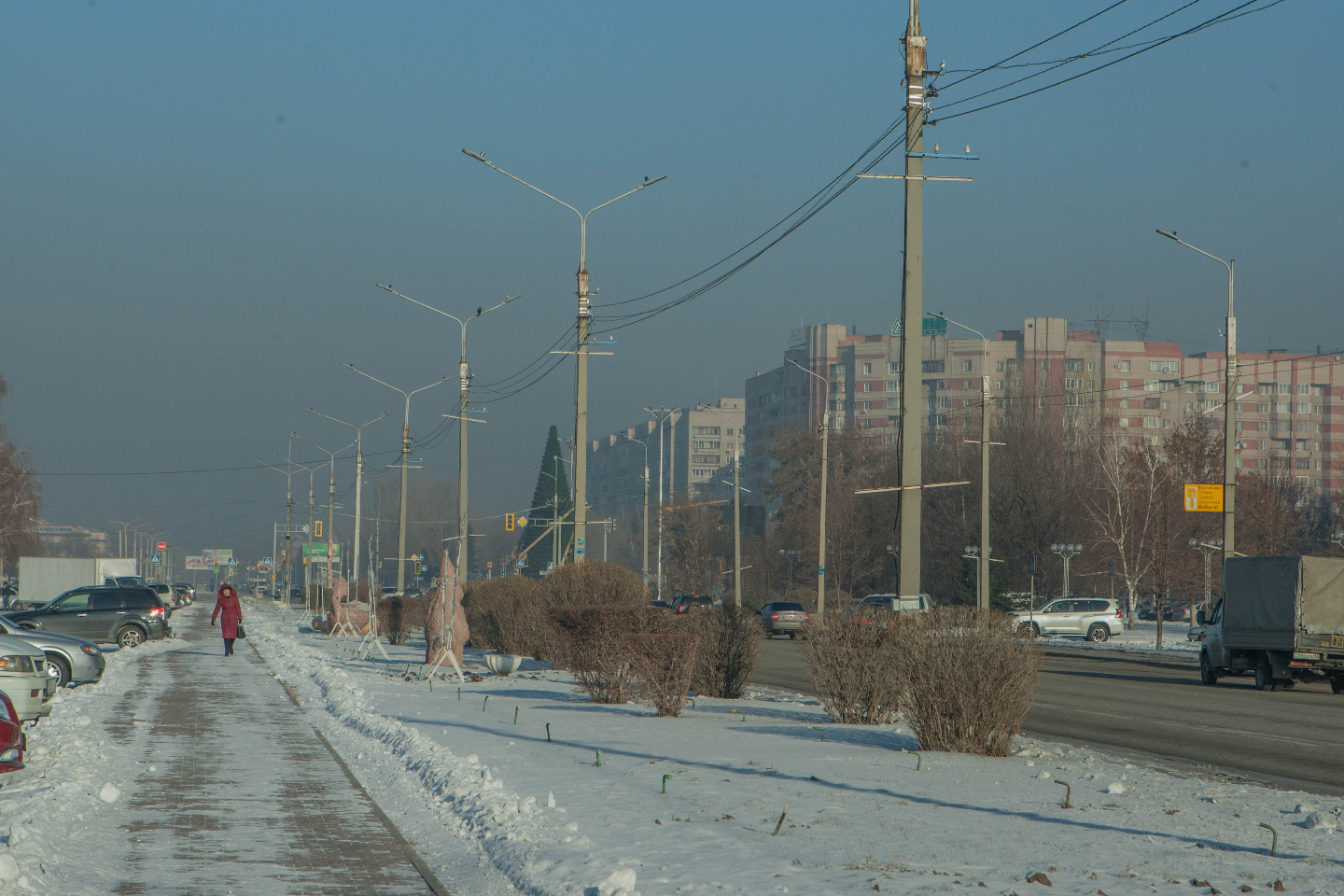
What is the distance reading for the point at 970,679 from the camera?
40.5ft

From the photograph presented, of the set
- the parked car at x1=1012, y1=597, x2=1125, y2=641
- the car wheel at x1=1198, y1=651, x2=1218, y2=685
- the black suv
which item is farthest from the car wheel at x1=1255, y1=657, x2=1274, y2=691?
the black suv

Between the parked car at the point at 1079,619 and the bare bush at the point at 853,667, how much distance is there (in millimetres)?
37143

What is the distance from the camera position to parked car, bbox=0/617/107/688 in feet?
65.8

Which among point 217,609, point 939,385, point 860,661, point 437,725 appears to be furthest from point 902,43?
point 939,385

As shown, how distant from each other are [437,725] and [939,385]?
5187 inches

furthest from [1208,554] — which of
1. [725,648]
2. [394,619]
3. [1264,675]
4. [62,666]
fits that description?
[62,666]

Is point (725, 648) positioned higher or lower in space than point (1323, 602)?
lower

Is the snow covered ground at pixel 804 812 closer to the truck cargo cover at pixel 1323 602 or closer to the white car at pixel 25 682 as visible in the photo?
the white car at pixel 25 682

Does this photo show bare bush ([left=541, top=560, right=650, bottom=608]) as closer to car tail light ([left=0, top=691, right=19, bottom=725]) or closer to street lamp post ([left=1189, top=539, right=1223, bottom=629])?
car tail light ([left=0, top=691, right=19, bottom=725])

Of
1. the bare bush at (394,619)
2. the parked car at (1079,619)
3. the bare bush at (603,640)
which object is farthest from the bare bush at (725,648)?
the parked car at (1079,619)

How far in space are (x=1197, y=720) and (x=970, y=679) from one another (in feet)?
25.9

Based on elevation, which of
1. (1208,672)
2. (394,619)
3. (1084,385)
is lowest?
(394,619)

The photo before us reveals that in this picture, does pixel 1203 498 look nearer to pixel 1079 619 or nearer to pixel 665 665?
pixel 1079 619

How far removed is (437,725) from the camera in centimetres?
1478
